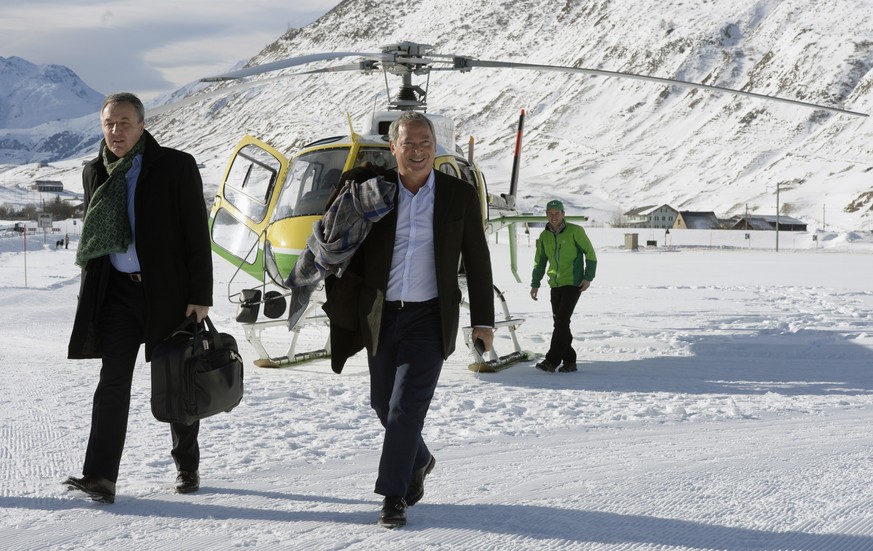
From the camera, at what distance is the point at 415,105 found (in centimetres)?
984

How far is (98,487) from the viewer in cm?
417

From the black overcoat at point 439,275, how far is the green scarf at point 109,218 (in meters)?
0.95

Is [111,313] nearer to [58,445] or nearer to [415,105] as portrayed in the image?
[58,445]

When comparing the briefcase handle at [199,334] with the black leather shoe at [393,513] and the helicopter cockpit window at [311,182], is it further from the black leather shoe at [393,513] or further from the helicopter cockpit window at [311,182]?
the helicopter cockpit window at [311,182]

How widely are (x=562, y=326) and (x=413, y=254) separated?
4.86 metres

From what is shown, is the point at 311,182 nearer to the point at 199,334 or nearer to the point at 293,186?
the point at 293,186

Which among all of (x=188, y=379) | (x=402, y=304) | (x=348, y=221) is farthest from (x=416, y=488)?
(x=348, y=221)

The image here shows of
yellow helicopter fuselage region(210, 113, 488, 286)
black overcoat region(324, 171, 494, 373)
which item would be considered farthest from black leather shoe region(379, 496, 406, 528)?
yellow helicopter fuselage region(210, 113, 488, 286)

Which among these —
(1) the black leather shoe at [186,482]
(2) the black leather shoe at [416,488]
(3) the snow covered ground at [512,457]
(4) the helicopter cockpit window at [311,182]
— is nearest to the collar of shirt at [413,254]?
(2) the black leather shoe at [416,488]

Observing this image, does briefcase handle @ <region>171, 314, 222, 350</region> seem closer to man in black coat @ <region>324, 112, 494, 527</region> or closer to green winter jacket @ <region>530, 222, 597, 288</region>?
man in black coat @ <region>324, 112, 494, 527</region>

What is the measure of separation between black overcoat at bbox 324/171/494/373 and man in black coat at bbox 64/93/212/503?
65 centimetres

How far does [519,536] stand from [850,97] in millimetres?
179406

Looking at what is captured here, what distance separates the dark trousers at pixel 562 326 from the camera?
28.7 feet

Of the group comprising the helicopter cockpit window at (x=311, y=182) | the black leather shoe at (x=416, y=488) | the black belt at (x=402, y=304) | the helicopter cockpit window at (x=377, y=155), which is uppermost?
the helicopter cockpit window at (x=377, y=155)
